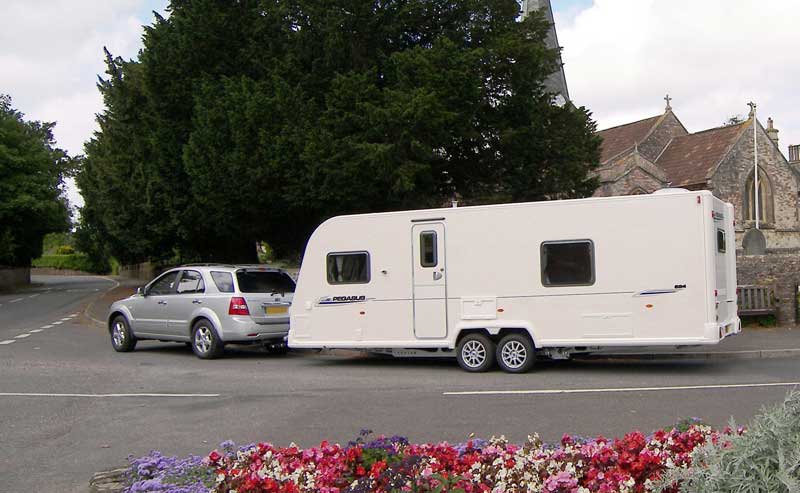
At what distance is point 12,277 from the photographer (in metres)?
54.3

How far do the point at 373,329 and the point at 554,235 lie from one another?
11.0 feet

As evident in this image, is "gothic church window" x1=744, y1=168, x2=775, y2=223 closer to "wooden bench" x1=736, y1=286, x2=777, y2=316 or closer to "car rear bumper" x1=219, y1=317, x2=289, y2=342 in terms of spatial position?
"wooden bench" x1=736, y1=286, x2=777, y2=316

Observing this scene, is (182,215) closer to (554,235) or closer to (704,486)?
(554,235)

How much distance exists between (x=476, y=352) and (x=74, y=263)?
97.7 meters

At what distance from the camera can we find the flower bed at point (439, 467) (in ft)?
14.5

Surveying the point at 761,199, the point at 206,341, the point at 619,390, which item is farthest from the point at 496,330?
the point at 761,199

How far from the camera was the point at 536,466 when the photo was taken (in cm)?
476

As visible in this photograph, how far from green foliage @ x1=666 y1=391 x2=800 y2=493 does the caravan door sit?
359 inches

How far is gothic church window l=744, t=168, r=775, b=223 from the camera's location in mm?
41875

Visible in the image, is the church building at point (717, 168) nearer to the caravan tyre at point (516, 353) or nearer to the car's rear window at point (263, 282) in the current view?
the car's rear window at point (263, 282)

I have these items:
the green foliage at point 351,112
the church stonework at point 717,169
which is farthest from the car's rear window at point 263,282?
the church stonework at point 717,169

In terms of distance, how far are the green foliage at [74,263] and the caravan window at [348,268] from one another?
8516 cm

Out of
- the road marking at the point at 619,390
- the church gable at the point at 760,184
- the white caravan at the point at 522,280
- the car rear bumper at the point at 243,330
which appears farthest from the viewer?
the church gable at the point at 760,184

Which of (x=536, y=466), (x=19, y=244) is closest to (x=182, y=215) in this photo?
(x=536, y=466)
